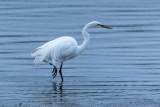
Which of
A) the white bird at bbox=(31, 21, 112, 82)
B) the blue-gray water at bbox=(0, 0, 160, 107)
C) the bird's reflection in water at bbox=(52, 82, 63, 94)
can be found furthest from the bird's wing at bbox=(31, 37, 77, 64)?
the bird's reflection in water at bbox=(52, 82, 63, 94)

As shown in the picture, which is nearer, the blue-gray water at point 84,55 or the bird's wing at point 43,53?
the blue-gray water at point 84,55

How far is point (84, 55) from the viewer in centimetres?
1706

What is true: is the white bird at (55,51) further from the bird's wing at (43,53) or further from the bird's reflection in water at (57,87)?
the bird's reflection in water at (57,87)

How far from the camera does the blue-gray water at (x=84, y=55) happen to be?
39.8 feet

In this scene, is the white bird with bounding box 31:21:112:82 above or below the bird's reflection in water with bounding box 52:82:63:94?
above

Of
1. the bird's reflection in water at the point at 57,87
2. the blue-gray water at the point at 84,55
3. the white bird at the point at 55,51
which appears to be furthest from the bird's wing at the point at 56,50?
the bird's reflection in water at the point at 57,87

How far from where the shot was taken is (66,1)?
2933 centimetres

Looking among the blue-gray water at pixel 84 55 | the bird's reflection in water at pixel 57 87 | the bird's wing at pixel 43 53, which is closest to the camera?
the blue-gray water at pixel 84 55

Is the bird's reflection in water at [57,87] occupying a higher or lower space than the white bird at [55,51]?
lower

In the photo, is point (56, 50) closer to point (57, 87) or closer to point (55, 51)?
point (55, 51)

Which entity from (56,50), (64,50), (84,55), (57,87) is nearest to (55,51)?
(56,50)

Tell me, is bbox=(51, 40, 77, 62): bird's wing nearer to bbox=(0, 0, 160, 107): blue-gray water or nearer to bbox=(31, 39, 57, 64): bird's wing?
bbox=(31, 39, 57, 64): bird's wing

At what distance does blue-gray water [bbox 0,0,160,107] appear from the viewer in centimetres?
1214

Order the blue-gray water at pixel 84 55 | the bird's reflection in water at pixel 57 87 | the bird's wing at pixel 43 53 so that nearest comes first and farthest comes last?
the blue-gray water at pixel 84 55 < the bird's reflection in water at pixel 57 87 < the bird's wing at pixel 43 53
